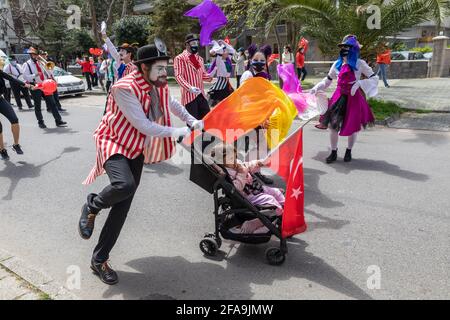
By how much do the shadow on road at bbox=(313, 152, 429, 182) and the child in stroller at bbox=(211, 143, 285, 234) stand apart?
2.71 metres

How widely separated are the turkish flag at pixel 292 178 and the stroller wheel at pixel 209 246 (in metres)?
0.65

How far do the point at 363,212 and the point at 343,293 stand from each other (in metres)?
1.66

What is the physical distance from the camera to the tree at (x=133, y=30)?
26828 millimetres

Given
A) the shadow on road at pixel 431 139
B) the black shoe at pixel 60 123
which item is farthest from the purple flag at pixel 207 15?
the black shoe at pixel 60 123

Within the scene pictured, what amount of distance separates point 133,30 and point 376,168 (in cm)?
2465

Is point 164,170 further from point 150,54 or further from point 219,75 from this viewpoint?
point 150,54

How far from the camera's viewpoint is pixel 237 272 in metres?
3.43

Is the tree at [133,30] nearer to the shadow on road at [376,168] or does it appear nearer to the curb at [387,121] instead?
the curb at [387,121]

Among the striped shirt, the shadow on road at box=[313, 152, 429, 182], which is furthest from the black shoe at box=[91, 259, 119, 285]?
the shadow on road at box=[313, 152, 429, 182]

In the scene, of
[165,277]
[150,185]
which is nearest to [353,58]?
[150,185]

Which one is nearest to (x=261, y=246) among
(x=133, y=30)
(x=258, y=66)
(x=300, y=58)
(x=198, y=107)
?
(x=258, y=66)

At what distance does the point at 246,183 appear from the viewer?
12.2 feet

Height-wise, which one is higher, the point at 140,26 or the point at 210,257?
the point at 140,26
